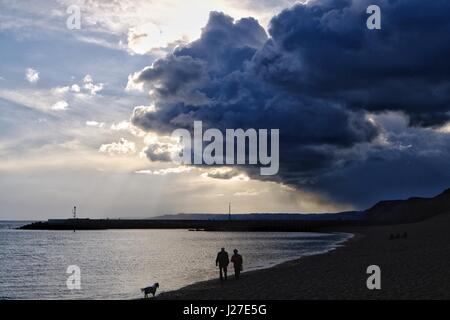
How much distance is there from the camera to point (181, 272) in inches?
1750

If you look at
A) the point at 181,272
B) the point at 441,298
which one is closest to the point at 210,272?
the point at 181,272

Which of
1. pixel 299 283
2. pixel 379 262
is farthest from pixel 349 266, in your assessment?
pixel 299 283

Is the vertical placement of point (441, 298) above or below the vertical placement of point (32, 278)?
above

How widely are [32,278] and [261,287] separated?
26476mm

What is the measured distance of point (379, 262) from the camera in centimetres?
3525
